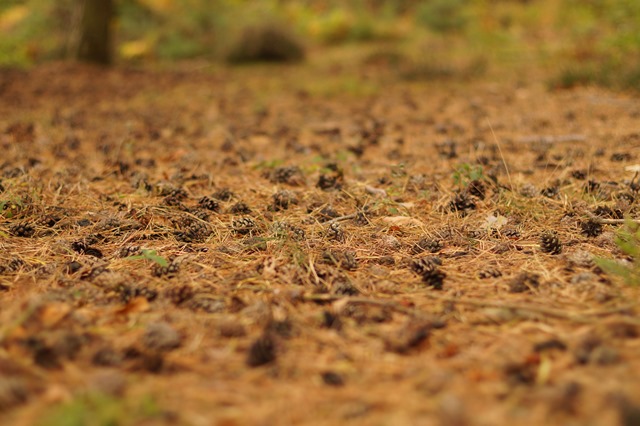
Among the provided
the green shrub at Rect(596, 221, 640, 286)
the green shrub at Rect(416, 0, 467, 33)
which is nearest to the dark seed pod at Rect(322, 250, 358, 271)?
the green shrub at Rect(596, 221, 640, 286)

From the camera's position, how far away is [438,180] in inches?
114

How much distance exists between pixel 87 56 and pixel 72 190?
18.1ft

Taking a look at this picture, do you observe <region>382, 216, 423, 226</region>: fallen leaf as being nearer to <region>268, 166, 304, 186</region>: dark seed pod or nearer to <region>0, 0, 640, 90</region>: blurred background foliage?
<region>268, 166, 304, 186</region>: dark seed pod

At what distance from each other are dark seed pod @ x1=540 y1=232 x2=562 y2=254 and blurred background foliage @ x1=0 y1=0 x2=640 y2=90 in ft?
16.0

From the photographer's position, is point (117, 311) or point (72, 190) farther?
point (72, 190)

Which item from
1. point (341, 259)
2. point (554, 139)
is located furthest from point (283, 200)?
point (554, 139)

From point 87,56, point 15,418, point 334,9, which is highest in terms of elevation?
point 334,9

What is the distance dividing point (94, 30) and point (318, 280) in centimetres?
700

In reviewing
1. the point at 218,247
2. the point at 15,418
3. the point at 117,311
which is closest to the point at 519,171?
the point at 218,247

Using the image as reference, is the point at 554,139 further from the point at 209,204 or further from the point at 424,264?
the point at 209,204

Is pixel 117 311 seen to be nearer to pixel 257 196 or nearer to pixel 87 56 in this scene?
pixel 257 196

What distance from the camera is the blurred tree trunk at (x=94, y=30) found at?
7.39 meters

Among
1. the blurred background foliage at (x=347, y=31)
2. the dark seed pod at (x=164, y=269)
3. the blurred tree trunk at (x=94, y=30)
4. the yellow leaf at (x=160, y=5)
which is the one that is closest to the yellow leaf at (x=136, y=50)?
the blurred background foliage at (x=347, y=31)

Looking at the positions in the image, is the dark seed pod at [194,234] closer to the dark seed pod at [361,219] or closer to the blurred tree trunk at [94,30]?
the dark seed pod at [361,219]
